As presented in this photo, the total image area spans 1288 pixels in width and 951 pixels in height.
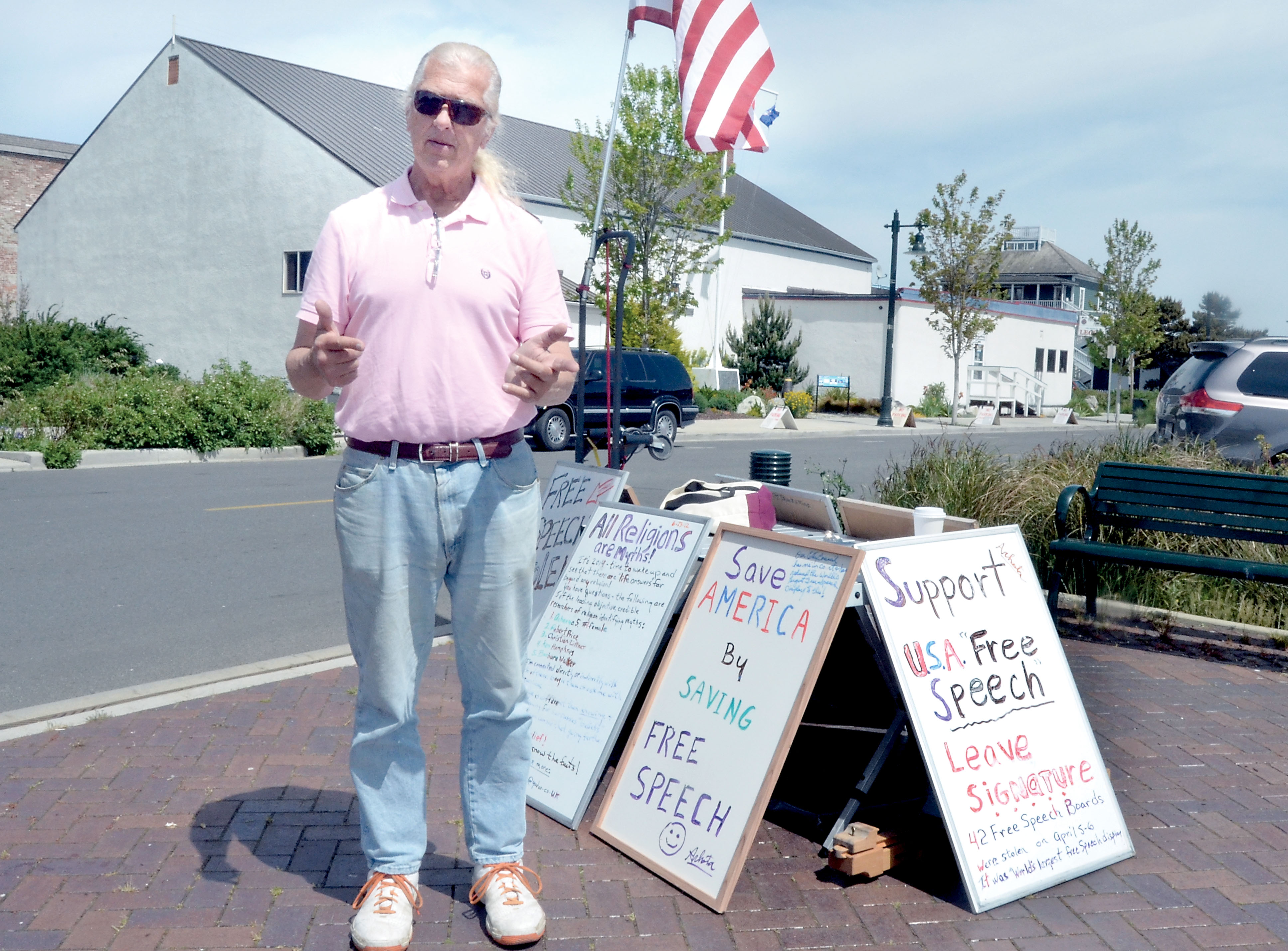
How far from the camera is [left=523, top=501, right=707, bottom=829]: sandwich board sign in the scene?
3.89 m

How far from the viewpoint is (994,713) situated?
350 centimetres

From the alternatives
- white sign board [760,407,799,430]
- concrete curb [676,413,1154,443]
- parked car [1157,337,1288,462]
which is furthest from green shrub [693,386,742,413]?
parked car [1157,337,1288,462]

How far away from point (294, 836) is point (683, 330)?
→ 3629 centimetres

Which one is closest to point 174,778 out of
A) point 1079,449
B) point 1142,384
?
point 1079,449

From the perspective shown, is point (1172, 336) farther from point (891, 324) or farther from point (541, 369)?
point (541, 369)

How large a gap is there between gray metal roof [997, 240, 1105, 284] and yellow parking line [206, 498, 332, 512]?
7009 centimetres

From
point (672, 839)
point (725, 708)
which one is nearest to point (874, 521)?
point (725, 708)

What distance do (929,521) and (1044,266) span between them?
8016cm

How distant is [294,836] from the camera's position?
11.9ft

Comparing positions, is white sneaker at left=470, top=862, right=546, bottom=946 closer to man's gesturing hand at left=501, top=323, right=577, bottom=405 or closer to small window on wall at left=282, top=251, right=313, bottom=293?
man's gesturing hand at left=501, top=323, right=577, bottom=405

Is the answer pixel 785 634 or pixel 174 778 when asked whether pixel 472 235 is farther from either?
pixel 174 778

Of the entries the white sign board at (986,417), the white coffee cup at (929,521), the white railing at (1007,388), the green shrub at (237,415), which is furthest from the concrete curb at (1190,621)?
the white railing at (1007,388)

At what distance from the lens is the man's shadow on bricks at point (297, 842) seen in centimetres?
335

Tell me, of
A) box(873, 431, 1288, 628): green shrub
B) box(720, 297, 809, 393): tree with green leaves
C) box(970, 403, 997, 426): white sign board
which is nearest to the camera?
box(873, 431, 1288, 628): green shrub
